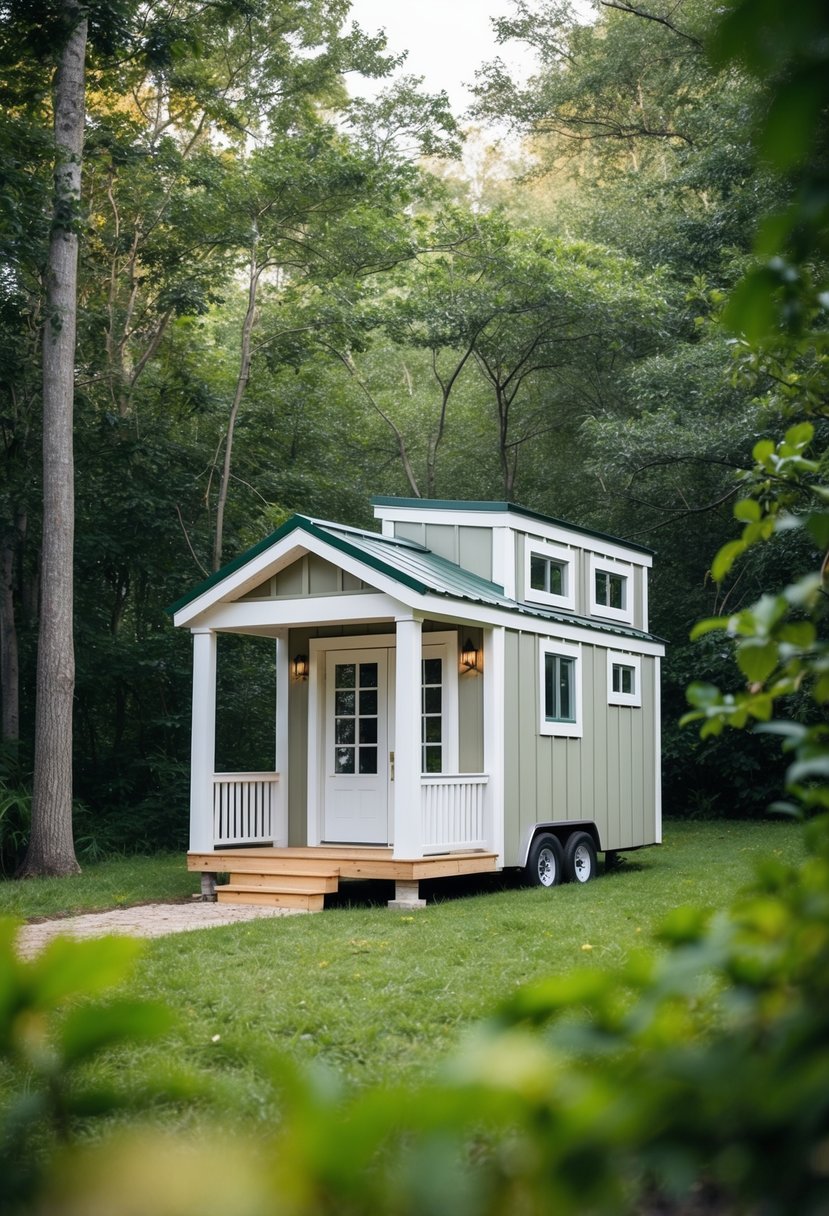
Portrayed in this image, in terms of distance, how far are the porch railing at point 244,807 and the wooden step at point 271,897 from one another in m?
0.75

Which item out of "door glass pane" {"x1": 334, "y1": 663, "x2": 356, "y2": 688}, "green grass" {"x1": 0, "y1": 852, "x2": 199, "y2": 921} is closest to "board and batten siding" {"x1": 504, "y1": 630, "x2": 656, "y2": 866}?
"door glass pane" {"x1": 334, "y1": 663, "x2": 356, "y2": 688}

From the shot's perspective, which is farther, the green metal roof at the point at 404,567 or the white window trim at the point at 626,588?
the white window trim at the point at 626,588

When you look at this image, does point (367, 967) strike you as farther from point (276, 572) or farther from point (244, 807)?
point (244, 807)

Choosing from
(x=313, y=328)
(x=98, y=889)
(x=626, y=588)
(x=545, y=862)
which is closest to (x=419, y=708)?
(x=545, y=862)

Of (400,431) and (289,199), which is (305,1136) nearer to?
(289,199)

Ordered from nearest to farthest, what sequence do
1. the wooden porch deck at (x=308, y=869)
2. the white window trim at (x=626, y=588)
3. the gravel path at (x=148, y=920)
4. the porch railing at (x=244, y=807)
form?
the gravel path at (x=148, y=920)
the wooden porch deck at (x=308, y=869)
the porch railing at (x=244, y=807)
the white window trim at (x=626, y=588)

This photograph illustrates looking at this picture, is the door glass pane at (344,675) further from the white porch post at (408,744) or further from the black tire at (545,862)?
the black tire at (545,862)

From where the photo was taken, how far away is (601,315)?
795 inches

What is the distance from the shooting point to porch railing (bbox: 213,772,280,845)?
11.4m

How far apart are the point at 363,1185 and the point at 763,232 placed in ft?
3.29

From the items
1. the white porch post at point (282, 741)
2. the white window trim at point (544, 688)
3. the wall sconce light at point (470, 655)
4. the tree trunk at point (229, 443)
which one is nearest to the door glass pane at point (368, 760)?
the white porch post at point (282, 741)

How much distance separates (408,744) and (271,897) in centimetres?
176

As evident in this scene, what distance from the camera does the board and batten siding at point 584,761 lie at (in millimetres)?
11148

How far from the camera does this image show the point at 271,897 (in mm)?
10188
